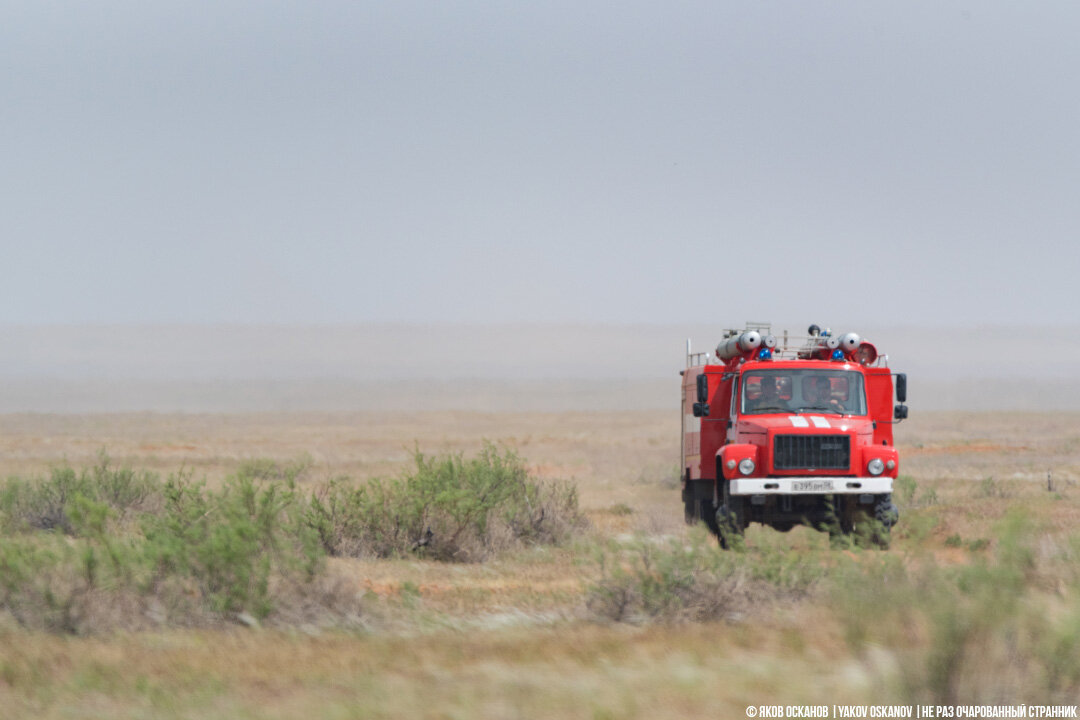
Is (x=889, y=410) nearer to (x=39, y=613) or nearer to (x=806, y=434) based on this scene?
(x=806, y=434)

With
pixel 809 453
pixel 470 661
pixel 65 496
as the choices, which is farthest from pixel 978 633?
pixel 65 496

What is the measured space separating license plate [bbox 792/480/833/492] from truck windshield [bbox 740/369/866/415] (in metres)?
1.39

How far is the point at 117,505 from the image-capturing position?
1858cm

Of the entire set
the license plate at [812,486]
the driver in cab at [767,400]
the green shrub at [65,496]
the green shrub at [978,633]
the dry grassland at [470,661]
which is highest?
the driver in cab at [767,400]

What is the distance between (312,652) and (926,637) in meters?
4.11

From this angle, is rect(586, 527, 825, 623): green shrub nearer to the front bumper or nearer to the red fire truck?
the red fire truck

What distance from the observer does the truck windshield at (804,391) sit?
1639 cm

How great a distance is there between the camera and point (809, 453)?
15422 millimetres

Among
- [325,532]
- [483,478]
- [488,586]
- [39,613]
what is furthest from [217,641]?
[483,478]

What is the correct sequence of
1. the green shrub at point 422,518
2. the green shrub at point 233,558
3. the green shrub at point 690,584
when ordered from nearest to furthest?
the green shrub at point 233,558 → the green shrub at point 690,584 → the green shrub at point 422,518

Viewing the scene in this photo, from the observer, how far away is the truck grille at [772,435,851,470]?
1539 cm

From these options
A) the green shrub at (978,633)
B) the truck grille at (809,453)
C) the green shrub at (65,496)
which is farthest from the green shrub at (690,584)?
the green shrub at (65,496)

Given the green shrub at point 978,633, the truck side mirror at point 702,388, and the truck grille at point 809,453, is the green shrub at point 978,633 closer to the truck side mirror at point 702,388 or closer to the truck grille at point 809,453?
the truck grille at point 809,453

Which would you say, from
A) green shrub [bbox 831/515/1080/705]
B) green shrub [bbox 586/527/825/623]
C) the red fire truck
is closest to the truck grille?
the red fire truck
